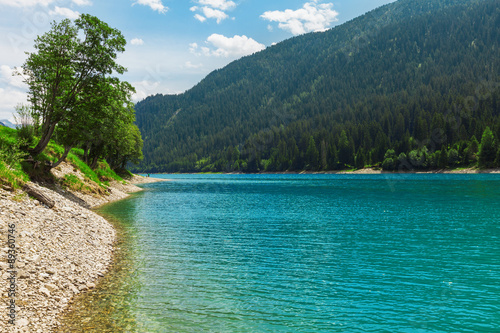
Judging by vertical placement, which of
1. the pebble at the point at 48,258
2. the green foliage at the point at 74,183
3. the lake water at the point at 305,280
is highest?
the green foliage at the point at 74,183

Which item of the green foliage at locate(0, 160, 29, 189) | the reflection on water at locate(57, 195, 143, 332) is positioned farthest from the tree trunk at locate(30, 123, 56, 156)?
the reflection on water at locate(57, 195, 143, 332)

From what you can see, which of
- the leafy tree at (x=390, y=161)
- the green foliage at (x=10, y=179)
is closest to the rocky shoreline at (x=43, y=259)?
the green foliage at (x=10, y=179)

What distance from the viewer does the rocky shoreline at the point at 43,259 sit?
1091 centimetres

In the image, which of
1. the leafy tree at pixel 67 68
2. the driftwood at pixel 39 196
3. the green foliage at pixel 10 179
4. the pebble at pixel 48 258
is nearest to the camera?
the pebble at pixel 48 258

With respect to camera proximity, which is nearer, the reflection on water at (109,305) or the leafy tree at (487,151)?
the reflection on water at (109,305)

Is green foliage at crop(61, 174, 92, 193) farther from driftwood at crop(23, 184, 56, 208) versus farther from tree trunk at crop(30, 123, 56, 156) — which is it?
driftwood at crop(23, 184, 56, 208)

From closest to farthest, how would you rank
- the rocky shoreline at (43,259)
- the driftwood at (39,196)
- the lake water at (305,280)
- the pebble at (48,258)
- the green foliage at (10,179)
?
the rocky shoreline at (43,259)
the pebble at (48,258)
the lake water at (305,280)
the green foliage at (10,179)
the driftwood at (39,196)

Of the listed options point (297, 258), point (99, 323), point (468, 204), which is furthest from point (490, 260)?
point (468, 204)

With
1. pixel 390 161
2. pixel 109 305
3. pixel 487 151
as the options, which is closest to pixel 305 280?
pixel 109 305

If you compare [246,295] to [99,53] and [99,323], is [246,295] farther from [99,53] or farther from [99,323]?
[99,53]

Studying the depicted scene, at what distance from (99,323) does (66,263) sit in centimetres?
588

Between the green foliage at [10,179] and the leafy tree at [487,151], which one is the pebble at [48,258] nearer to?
the green foliage at [10,179]

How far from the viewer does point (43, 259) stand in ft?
48.6

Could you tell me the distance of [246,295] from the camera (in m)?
14.3
